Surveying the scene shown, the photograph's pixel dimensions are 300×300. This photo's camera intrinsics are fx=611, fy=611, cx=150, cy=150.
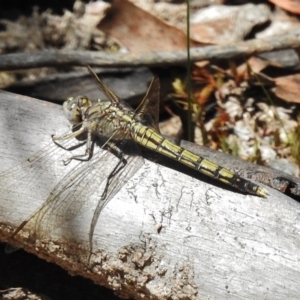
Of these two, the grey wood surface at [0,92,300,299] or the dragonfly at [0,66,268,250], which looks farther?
the dragonfly at [0,66,268,250]

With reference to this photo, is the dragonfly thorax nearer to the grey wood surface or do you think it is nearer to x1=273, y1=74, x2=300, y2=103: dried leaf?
the grey wood surface

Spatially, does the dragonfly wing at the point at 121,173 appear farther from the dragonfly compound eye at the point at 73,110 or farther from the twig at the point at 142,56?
the twig at the point at 142,56

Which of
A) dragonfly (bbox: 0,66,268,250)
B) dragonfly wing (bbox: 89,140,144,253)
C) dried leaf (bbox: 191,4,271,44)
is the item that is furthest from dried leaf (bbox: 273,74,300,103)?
dragonfly wing (bbox: 89,140,144,253)

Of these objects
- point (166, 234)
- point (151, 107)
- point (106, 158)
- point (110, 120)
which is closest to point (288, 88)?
point (151, 107)

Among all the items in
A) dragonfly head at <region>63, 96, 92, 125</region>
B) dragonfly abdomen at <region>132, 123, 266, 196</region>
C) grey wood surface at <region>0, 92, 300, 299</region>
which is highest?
dragonfly head at <region>63, 96, 92, 125</region>

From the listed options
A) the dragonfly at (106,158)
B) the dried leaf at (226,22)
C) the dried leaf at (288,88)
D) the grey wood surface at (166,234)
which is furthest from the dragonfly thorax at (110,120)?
the dried leaf at (288,88)

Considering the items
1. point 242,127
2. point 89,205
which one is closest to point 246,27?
point 242,127

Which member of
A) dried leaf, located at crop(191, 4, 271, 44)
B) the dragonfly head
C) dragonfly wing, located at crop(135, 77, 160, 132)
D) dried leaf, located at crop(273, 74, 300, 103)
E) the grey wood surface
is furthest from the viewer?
dried leaf, located at crop(191, 4, 271, 44)
